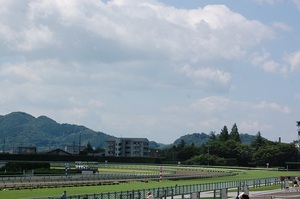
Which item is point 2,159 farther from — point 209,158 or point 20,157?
point 209,158

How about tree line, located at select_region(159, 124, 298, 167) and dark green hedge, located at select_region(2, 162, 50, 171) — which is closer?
dark green hedge, located at select_region(2, 162, 50, 171)

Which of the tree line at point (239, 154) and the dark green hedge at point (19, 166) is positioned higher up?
the tree line at point (239, 154)

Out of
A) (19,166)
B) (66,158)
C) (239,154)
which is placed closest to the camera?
(19,166)

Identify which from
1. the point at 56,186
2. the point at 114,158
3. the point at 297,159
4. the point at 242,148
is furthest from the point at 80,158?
the point at 56,186

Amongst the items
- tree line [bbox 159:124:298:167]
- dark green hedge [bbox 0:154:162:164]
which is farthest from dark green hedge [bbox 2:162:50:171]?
tree line [bbox 159:124:298:167]

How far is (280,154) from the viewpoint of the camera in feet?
505

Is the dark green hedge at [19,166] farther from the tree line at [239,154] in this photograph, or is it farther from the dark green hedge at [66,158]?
the tree line at [239,154]

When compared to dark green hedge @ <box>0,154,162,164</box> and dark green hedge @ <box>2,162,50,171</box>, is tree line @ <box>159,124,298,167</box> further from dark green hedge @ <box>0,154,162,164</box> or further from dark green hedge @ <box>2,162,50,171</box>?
dark green hedge @ <box>2,162,50,171</box>

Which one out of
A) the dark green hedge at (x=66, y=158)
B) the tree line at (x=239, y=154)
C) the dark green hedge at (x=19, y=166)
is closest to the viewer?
the dark green hedge at (x=19, y=166)

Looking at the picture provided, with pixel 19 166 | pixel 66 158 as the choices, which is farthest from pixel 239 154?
pixel 19 166

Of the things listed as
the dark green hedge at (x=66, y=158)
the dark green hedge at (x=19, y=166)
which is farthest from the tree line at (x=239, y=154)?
the dark green hedge at (x=19, y=166)

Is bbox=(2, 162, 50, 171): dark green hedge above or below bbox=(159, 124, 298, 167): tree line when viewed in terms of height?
below

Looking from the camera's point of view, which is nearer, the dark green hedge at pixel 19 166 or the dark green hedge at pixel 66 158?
the dark green hedge at pixel 19 166

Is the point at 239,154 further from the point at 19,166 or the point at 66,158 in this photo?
the point at 19,166
